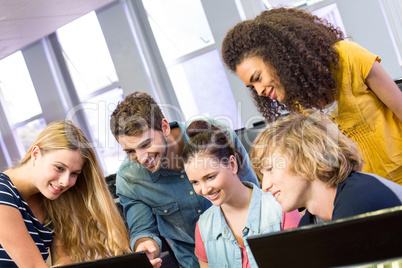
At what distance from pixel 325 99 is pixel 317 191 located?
42cm

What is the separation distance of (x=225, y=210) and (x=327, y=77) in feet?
2.04

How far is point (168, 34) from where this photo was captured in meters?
5.21

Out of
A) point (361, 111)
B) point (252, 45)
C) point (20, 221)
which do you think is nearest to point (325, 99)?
point (361, 111)

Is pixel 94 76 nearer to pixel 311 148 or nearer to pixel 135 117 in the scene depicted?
pixel 135 117

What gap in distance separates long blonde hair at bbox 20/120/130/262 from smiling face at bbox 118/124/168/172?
0.61 feet

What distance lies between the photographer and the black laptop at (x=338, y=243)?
677mm

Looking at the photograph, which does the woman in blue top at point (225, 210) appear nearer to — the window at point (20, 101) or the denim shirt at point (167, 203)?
the denim shirt at point (167, 203)

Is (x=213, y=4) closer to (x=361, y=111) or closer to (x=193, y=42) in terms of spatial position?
(x=193, y=42)

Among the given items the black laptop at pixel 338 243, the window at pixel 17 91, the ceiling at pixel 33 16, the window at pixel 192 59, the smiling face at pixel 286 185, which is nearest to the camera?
the black laptop at pixel 338 243

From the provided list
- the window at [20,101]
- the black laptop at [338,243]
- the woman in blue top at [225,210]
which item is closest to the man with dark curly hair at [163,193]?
the woman in blue top at [225,210]

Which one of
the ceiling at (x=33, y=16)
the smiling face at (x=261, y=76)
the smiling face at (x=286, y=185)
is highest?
the ceiling at (x=33, y=16)

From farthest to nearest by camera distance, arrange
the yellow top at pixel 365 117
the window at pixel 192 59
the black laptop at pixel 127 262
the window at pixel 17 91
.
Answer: the window at pixel 17 91 → the window at pixel 192 59 → the yellow top at pixel 365 117 → the black laptop at pixel 127 262

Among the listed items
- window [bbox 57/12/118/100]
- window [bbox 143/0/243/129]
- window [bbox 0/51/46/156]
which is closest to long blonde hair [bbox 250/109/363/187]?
window [bbox 143/0/243/129]

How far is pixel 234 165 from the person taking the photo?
1.69 metres
